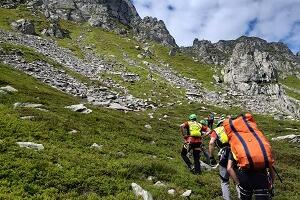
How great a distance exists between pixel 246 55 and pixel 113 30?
244 feet

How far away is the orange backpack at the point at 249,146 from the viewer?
1029 centimetres

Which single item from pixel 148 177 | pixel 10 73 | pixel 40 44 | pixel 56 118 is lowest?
pixel 148 177

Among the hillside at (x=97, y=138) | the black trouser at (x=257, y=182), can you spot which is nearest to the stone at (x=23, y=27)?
the hillside at (x=97, y=138)

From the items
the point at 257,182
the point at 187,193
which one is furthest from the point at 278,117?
the point at 257,182

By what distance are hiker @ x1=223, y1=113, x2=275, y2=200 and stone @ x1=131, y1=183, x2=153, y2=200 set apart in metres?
5.10

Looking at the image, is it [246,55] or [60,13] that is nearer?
[246,55]

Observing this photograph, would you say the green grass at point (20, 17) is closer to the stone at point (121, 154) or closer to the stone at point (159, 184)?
the stone at point (121, 154)

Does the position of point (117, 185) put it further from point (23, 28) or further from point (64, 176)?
point (23, 28)

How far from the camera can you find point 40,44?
8962 centimetres

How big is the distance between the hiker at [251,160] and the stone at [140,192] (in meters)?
5.10

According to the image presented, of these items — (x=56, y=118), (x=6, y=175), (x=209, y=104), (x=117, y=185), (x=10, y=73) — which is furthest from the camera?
(x=209, y=104)

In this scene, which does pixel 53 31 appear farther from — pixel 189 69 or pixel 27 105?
pixel 27 105

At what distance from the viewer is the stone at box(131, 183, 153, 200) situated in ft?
50.5

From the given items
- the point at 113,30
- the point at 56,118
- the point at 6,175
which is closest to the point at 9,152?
the point at 6,175
